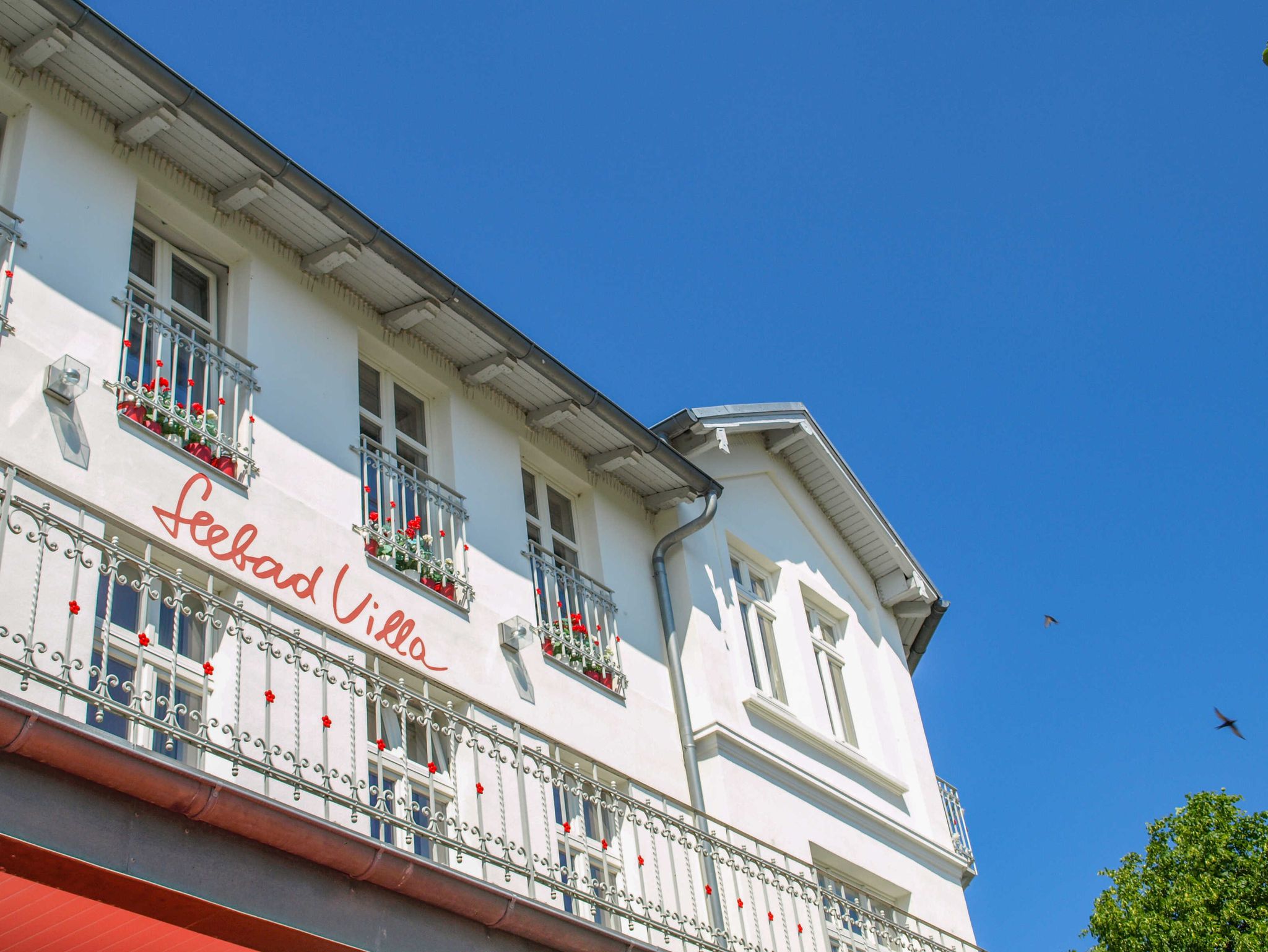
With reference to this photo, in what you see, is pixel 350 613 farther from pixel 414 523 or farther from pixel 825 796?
pixel 825 796

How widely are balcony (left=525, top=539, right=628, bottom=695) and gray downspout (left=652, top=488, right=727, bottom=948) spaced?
0.68 meters

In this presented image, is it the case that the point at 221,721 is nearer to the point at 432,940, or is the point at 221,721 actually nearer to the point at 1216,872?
the point at 432,940

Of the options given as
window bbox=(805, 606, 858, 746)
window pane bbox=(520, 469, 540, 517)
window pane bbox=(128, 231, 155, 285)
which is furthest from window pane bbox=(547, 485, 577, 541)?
window pane bbox=(128, 231, 155, 285)

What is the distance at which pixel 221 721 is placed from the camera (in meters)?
8.90

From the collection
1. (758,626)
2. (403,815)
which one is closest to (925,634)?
(758,626)

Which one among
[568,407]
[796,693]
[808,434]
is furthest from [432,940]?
[808,434]

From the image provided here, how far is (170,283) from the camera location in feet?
35.1

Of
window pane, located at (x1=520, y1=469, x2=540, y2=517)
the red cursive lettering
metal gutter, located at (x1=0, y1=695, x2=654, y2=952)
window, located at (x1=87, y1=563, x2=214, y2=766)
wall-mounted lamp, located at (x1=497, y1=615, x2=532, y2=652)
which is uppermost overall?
window pane, located at (x1=520, y1=469, x2=540, y2=517)

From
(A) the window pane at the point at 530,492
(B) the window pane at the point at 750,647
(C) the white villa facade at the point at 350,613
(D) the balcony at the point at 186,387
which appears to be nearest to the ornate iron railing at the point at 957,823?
(C) the white villa facade at the point at 350,613

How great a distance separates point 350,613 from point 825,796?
Answer: 5789 millimetres

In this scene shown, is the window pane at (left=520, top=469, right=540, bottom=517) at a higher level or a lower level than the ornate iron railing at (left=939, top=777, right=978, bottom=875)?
higher

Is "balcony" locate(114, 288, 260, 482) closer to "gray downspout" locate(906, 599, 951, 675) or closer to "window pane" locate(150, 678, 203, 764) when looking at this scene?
"window pane" locate(150, 678, 203, 764)

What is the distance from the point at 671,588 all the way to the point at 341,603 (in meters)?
4.56

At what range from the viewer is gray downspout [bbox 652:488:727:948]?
12797 mm
